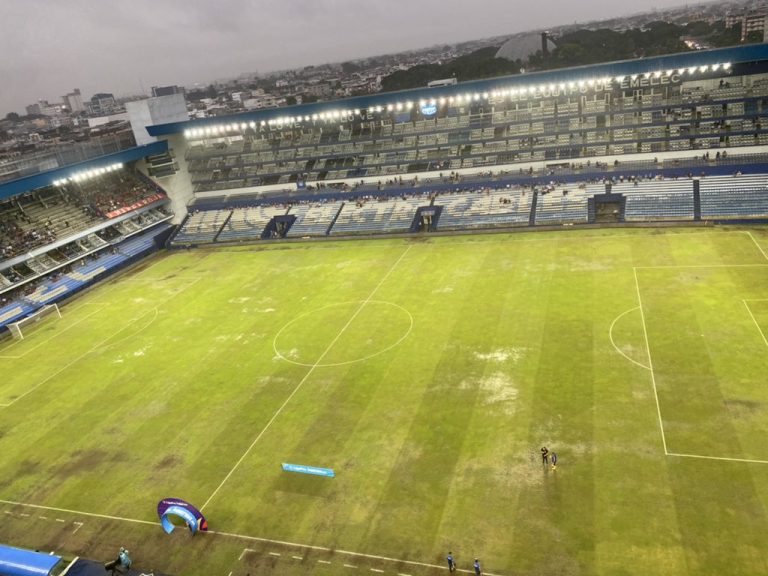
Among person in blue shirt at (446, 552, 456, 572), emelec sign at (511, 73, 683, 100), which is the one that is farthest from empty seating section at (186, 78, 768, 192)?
person in blue shirt at (446, 552, 456, 572)

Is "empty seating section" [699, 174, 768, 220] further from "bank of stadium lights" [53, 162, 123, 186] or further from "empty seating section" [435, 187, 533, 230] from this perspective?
"bank of stadium lights" [53, 162, 123, 186]

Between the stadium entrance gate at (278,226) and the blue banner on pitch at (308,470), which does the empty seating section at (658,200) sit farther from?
the blue banner on pitch at (308,470)

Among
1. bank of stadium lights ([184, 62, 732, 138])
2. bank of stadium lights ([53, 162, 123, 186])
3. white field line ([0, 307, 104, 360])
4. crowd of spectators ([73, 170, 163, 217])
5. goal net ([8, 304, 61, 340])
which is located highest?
bank of stadium lights ([184, 62, 732, 138])

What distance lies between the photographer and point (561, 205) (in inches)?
2334

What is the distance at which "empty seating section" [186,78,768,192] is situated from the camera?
59.0 meters

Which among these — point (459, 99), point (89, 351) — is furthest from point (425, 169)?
point (89, 351)

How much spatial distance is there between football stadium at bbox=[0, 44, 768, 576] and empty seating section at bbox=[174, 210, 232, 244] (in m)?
0.50

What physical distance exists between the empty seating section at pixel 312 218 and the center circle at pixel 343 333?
82.8 feet

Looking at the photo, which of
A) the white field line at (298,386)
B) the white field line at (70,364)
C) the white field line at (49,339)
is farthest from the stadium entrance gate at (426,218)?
the white field line at (49,339)

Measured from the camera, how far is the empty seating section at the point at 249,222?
234 ft

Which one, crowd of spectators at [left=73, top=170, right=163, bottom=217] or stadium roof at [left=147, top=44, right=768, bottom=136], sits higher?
stadium roof at [left=147, top=44, right=768, bottom=136]

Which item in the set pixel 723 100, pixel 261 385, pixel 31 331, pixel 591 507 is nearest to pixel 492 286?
pixel 261 385

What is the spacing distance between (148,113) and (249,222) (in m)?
21.6

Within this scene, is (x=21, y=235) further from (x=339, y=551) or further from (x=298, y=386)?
(x=339, y=551)
